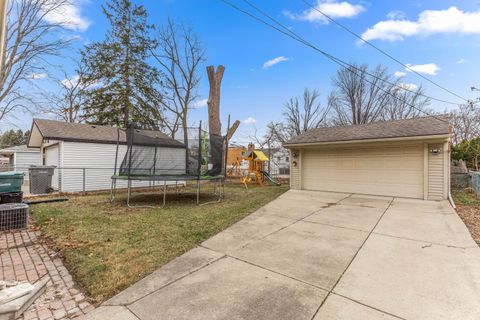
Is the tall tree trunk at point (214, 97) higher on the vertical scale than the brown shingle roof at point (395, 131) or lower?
higher

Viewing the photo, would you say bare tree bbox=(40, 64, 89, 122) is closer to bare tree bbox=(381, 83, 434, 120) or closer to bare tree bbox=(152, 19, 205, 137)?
bare tree bbox=(152, 19, 205, 137)

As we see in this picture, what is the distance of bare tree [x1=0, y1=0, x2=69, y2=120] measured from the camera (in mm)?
10164

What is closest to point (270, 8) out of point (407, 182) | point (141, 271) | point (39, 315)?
point (407, 182)

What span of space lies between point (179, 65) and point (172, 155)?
13.1 metres

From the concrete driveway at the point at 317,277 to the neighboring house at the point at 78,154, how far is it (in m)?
9.12

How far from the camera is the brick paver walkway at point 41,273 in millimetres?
2070

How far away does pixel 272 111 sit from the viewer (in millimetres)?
26344

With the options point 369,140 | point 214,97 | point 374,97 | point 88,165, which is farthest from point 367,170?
point 374,97

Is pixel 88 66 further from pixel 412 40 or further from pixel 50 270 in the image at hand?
pixel 412 40

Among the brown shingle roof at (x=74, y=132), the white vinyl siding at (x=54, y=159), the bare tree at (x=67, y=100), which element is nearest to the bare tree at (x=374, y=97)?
the brown shingle roof at (x=74, y=132)

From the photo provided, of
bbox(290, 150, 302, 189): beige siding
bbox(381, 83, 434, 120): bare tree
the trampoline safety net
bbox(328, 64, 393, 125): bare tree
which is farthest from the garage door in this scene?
bbox(381, 83, 434, 120): bare tree

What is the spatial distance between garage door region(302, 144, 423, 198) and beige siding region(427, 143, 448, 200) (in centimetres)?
24

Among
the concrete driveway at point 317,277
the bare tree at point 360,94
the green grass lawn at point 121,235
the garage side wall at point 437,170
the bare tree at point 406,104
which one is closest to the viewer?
the concrete driveway at point 317,277

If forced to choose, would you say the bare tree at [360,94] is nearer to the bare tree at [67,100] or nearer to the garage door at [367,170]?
the garage door at [367,170]
